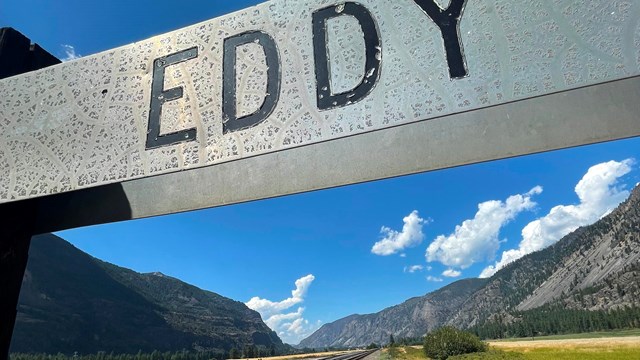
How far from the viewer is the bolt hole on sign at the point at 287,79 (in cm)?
149

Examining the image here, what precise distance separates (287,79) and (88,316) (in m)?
151

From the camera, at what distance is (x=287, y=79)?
1781 millimetres

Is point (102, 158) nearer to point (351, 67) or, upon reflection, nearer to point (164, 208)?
point (164, 208)

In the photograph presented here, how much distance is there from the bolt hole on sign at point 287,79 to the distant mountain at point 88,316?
414ft

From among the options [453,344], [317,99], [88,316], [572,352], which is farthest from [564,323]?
[88,316]

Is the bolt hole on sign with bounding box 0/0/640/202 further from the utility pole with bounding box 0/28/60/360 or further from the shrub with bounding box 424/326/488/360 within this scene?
the shrub with bounding box 424/326/488/360

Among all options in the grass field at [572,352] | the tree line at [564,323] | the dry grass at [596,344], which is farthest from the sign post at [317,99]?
the tree line at [564,323]

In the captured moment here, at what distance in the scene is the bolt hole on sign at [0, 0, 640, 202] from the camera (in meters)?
1.49

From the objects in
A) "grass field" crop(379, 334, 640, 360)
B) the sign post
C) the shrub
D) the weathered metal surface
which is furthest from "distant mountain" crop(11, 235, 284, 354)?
the weathered metal surface

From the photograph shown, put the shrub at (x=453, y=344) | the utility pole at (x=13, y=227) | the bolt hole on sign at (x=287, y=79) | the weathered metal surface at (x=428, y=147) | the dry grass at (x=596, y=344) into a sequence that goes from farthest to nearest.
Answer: the dry grass at (x=596, y=344) < the shrub at (x=453, y=344) < the utility pole at (x=13, y=227) < the weathered metal surface at (x=428, y=147) < the bolt hole on sign at (x=287, y=79)

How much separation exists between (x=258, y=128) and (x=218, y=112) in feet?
0.78

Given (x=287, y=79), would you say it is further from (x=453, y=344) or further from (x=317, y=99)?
(x=453, y=344)

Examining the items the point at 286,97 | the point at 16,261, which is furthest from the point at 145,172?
the point at 16,261

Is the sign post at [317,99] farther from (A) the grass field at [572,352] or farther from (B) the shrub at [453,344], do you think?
(B) the shrub at [453,344]
